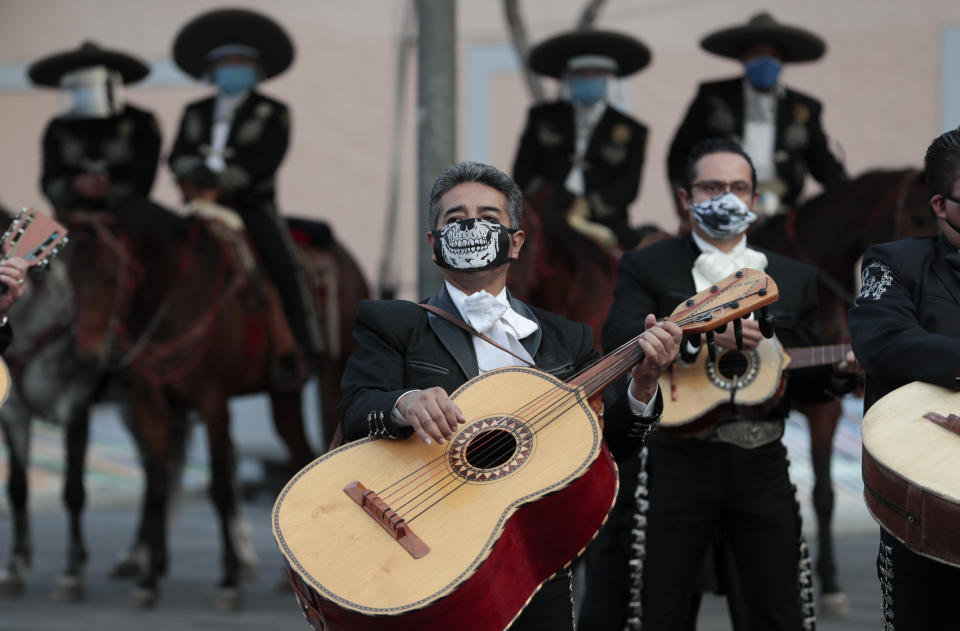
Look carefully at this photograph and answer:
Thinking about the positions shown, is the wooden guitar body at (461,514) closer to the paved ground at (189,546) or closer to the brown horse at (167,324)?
the paved ground at (189,546)

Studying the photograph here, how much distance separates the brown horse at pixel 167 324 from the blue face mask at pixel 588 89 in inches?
89.6

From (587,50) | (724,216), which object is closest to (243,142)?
(587,50)

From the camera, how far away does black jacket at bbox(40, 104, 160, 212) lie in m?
8.88

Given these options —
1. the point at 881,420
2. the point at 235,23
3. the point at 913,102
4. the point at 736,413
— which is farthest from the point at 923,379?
the point at 913,102

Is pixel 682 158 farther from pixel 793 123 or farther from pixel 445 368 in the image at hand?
pixel 445 368

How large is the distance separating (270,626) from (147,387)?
1.70m

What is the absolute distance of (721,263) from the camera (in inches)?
187

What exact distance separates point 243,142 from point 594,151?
218cm

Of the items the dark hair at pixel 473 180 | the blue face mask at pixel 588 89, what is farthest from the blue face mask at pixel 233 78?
the dark hair at pixel 473 180

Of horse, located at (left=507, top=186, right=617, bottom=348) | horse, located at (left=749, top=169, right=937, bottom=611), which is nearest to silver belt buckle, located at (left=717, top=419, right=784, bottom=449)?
horse, located at (left=749, top=169, right=937, bottom=611)

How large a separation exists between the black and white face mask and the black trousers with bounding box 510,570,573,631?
0.84 metres

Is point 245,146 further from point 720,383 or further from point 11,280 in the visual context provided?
point 720,383

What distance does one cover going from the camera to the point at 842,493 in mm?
10398

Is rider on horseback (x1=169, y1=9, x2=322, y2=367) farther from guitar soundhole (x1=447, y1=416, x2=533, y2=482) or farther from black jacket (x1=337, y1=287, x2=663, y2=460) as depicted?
guitar soundhole (x1=447, y1=416, x2=533, y2=482)
